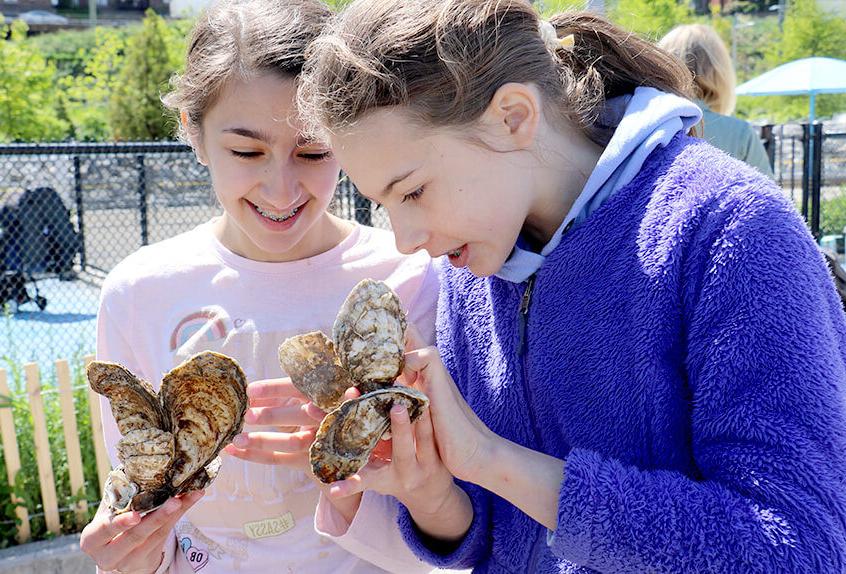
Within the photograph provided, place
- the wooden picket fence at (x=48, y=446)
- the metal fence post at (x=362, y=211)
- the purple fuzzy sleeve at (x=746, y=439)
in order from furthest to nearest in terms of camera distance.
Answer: the metal fence post at (x=362, y=211) < the wooden picket fence at (x=48, y=446) < the purple fuzzy sleeve at (x=746, y=439)

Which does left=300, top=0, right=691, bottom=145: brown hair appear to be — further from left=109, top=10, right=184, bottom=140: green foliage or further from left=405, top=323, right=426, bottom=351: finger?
left=109, top=10, right=184, bottom=140: green foliage

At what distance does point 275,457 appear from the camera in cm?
181

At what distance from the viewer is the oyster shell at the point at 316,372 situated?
1.77m

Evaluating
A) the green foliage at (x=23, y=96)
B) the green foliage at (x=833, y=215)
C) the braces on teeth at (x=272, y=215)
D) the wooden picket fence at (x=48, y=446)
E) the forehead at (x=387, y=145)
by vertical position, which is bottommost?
the green foliage at (x=833, y=215)

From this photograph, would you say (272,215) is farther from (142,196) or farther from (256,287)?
(142,196)

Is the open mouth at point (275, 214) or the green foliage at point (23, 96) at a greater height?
the open mouth at point (275, 214)

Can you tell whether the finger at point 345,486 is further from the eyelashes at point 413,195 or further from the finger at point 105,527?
the eyelashes at point 413,195

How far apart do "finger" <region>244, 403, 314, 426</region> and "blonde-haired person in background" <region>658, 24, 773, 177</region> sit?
3.83 metres

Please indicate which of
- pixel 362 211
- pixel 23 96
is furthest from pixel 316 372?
pixel 23 96

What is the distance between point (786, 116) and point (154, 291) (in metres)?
26.0

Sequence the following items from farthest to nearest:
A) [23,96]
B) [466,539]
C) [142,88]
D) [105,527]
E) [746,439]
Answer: [142,88] < [23,96] < [466,539] < [105,527] < [746,439]

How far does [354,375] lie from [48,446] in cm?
356

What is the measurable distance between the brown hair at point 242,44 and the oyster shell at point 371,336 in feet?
2.14

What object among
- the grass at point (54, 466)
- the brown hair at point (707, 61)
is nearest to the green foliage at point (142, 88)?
the grass at point (54, 466)
